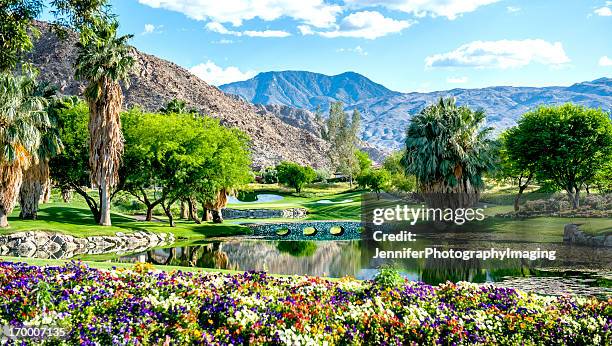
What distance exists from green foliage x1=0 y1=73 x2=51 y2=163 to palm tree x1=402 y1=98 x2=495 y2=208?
25032mm

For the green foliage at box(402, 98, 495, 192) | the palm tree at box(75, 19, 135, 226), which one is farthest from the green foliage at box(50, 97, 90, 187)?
the green foliage at box(402, 98, 495, 192)

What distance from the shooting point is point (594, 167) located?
39344 millimetres

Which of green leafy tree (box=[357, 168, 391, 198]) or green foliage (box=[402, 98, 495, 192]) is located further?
green leafy tree (box=[357, 168, 391, 198])

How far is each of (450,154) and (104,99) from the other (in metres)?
25.0

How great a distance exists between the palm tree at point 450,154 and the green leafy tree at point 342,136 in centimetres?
7823

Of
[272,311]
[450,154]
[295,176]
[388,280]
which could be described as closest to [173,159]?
[450,154]

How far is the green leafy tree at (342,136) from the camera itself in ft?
388

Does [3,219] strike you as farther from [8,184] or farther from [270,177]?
[270,177]

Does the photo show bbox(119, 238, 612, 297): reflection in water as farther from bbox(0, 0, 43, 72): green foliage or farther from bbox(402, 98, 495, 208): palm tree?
bbox(0, 0, 43, 72): green foliage

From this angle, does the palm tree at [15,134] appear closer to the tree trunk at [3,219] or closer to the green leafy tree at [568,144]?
the tree trunk at [3,219]

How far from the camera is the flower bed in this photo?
8195 mm

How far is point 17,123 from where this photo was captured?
102 ft

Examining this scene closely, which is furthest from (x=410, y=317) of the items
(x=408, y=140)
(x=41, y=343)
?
(x=408, y=140)

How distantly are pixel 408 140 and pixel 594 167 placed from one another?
51.3ft
